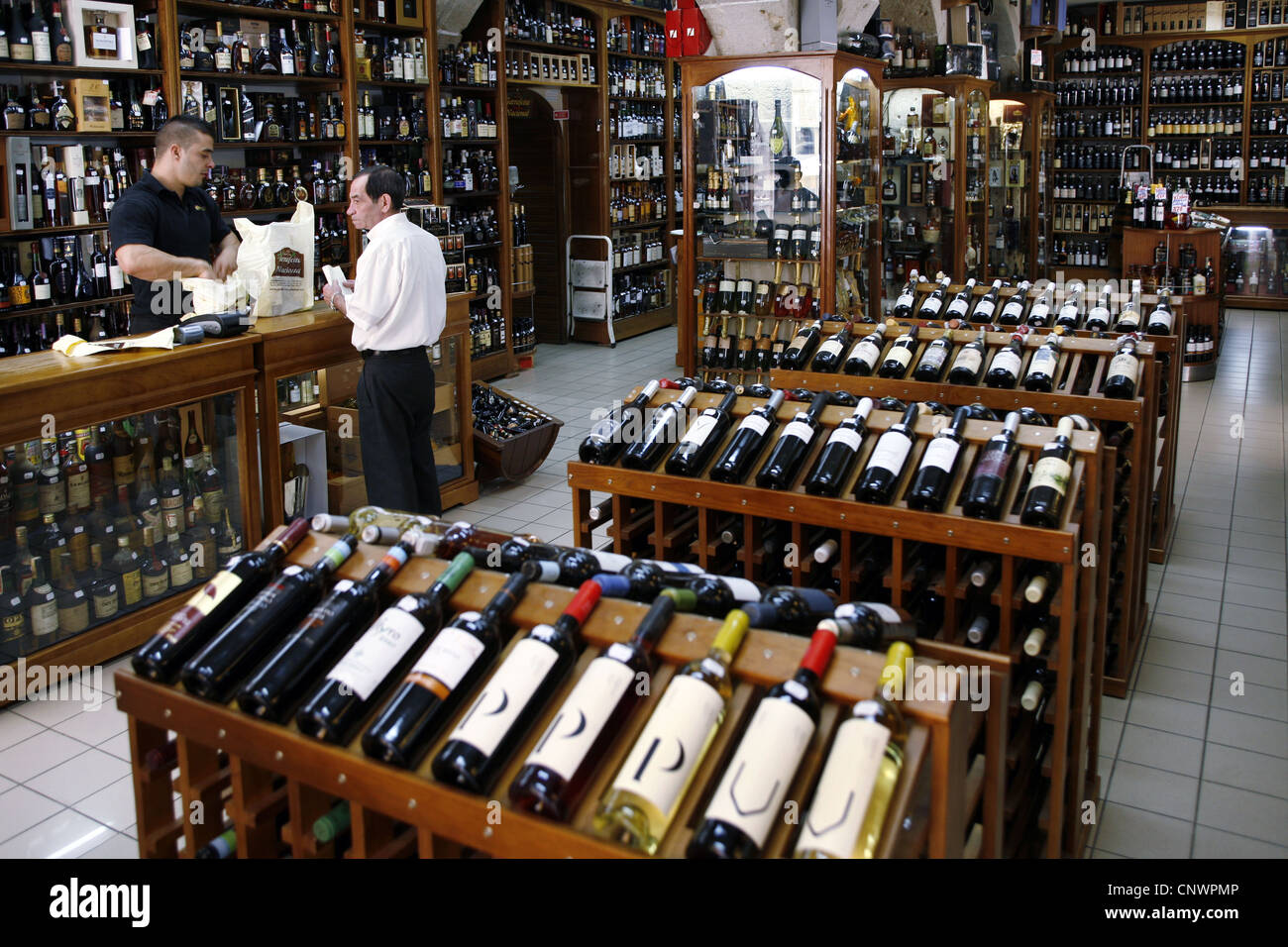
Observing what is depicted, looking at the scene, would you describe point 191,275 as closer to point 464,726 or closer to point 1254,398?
point 464,726

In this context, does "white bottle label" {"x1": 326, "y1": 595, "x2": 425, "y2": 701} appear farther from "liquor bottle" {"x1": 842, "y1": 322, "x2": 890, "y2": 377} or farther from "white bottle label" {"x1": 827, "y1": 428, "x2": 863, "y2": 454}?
"liquor bottle" {"x1": 842, "y1": 322, "x2": 890, "y2": 377}

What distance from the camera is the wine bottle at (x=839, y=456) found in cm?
300

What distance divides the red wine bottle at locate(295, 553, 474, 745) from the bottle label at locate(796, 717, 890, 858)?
77 centimetres

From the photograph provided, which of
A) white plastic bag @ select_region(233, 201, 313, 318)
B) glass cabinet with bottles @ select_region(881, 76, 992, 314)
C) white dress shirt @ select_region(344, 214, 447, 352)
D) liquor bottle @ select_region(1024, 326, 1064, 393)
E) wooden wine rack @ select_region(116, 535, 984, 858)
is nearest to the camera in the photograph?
wooden wine rack @ select_region(116, 535, 984, 858)

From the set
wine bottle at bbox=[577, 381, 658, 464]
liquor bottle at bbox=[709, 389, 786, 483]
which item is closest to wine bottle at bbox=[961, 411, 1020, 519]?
liquor bottle at bbox=[709, 389, 786, 483]

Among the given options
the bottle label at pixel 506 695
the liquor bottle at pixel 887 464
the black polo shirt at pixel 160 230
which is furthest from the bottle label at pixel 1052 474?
the black polo shirt at pixel 160 230

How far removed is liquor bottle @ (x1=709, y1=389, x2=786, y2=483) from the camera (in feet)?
10.3

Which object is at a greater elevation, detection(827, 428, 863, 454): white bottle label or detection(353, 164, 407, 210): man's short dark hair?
detection(353, 164, 407, 210): man's short dark hair

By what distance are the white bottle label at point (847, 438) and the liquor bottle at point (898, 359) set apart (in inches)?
51.9

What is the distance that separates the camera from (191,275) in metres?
4.70

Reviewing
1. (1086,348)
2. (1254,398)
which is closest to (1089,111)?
(1254,398)

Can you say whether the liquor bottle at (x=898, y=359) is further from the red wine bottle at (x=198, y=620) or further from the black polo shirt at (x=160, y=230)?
the black polo shirt at (x=160, y=230)

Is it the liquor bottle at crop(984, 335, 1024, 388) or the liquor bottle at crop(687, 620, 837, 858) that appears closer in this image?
the liquor bottle at crop(687, 620, 837, 858)

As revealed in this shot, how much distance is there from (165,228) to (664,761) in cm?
400
